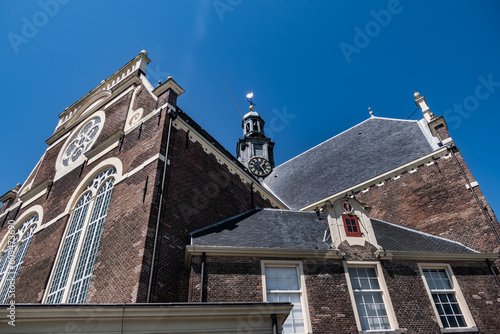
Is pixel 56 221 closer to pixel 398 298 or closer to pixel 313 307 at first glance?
pixel 313 307

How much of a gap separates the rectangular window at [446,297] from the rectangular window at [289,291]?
4034 millimetres

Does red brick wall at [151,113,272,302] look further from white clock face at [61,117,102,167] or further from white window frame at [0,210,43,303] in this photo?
white window frame at [0,210,43,303]

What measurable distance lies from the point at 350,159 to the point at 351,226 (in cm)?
1142

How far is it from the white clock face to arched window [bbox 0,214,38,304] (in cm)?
325

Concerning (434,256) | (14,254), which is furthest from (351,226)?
(14,254)

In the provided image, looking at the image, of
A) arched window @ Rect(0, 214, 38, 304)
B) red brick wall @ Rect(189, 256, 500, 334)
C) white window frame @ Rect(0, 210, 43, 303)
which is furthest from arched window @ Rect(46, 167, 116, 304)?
red brick wall @ Rect(189, 256, 500, 334)

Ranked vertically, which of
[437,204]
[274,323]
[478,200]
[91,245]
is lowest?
[274,323]

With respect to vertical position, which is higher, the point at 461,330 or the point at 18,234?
the point at 18,234

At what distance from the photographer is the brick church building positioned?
9688 mm

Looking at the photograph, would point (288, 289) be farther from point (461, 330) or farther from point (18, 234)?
point (18, 234)

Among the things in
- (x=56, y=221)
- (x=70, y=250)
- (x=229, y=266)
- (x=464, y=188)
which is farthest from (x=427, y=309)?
(x=56, y=221)

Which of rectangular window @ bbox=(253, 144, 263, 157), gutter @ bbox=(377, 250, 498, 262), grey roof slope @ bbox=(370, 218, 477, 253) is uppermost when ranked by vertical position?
rectangular window @ bbox=(253, 144, 263, 157)

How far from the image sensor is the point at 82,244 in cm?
1302

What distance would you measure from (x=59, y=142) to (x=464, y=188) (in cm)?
2100
